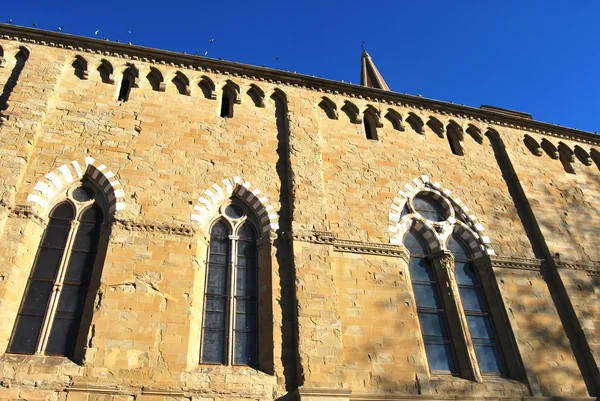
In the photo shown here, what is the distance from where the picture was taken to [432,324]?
30.5 feet

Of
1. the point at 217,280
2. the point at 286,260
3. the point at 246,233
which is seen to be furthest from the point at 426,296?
the point at 217,280

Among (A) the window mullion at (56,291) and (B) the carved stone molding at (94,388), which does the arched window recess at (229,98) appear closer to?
(A) the window mullion at (56,291)

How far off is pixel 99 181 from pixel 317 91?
5.71 meters

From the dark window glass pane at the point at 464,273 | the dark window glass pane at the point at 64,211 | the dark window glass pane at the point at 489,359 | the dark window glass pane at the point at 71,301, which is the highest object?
the dark window glass pane at the point at 64,211

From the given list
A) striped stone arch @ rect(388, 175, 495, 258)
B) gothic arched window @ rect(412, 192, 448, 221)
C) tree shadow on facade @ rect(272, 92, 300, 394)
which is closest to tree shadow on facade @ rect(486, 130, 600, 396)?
striped stone arch @ rect(388, 175, 495, 258)

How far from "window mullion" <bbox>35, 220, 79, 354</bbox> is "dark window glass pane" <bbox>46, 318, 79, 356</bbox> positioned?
7cm

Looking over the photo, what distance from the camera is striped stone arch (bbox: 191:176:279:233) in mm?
9266

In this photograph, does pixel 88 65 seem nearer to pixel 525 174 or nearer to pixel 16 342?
pixel 16 342

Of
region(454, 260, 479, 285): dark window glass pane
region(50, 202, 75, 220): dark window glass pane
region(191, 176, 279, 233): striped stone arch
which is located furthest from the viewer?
region(454, 260, 479, 285): dark window glass pane

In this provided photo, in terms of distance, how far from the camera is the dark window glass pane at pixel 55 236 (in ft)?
27.5

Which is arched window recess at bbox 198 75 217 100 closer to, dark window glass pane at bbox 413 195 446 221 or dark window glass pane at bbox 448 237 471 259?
dark window glass pane at bbox 413 195 446 221

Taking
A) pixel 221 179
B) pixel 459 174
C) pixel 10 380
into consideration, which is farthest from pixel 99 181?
pixel 459 174

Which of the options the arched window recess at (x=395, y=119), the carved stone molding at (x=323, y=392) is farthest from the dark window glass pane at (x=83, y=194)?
the arched window recess at (x=395, y=119)

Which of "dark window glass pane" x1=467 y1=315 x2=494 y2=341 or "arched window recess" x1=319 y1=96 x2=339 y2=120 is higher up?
"arched window recess" x1=319 y1=96 x2=339 y2=120
